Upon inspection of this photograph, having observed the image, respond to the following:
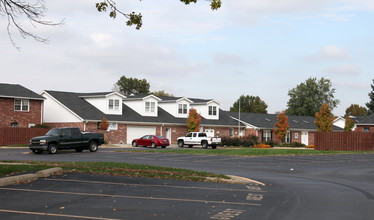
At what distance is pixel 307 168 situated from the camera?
27.0 m

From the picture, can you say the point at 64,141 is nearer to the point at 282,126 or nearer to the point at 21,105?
the point at 21,105

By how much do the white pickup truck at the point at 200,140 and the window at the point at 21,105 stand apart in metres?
17.1

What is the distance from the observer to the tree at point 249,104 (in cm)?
11931

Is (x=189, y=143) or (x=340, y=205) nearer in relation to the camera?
(x=340, y=205)

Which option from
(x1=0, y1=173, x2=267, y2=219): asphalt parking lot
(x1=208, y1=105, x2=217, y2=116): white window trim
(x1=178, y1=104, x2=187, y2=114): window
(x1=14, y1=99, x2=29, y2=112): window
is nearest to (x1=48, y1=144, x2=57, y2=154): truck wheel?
(x1=14, y1=99, x2=29, y2=112): window

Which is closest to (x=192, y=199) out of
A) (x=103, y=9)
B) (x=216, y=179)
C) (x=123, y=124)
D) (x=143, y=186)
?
(x=143, y=186)

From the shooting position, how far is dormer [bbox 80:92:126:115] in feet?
185

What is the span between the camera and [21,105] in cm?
5222

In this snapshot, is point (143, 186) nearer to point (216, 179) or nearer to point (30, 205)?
point (216, 179)

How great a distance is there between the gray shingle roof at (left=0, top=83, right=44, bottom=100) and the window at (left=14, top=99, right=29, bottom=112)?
1.95 feet

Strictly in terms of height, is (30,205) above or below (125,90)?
below

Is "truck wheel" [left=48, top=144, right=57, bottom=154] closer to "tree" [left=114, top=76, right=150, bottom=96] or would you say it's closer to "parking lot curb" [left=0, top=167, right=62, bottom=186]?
"parking lot curb" [left=0, top=167, right=62, bottom=186]

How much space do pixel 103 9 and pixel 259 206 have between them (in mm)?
7640

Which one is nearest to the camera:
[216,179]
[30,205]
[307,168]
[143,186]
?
[30,205]
